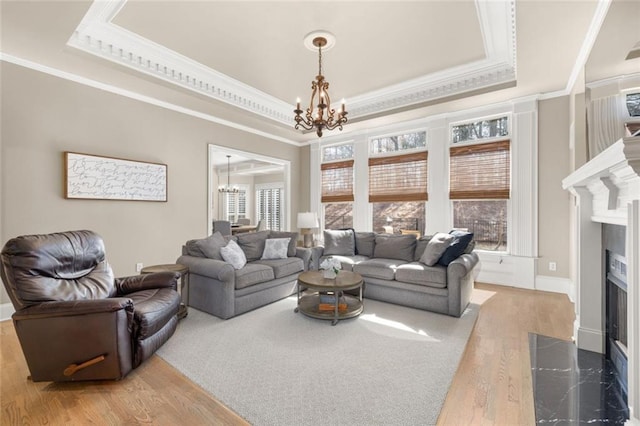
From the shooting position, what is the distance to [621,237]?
213cm

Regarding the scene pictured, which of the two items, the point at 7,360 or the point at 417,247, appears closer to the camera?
the point at 7,360

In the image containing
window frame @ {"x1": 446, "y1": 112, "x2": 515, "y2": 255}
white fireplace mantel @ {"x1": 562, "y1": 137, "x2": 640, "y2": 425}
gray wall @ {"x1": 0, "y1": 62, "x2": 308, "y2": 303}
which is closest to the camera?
white fireplace mantel @ {"x1": 562, "y1": 137, "x2": 640, "y2": 425}

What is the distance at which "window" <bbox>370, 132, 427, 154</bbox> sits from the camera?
17.7ft

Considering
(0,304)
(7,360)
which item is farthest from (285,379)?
(0,304)

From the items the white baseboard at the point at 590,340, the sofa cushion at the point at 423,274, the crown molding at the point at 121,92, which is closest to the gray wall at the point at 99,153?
the crown molding at the point at 121,92

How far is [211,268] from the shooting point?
3.24 m

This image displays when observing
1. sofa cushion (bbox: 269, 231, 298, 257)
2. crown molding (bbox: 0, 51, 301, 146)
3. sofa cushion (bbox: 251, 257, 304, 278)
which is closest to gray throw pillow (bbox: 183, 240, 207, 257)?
sofa cushion (bbox: 251, 257, 304, 278)

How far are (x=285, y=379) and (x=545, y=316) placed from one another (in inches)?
120

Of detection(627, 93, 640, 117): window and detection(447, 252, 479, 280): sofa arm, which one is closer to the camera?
detection(627, 93, 640, 117): window

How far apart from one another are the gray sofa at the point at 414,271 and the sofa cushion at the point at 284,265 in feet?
1.31

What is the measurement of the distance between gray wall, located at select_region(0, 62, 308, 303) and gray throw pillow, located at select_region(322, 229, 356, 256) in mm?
2146

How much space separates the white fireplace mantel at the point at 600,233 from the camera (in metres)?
1.52

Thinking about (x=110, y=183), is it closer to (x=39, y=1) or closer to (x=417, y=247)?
(x=39, y=1)

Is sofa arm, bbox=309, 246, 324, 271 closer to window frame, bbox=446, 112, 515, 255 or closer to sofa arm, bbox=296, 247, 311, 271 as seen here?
sofa arm, bbox=296, 247, 311, 271
